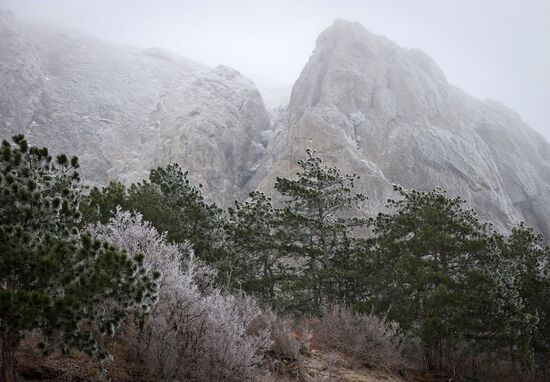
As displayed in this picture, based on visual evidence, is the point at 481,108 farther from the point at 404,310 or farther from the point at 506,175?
the point at 404,310

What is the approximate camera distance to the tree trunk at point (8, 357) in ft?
20.3

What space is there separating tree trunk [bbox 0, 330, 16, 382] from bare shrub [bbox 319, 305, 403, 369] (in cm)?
965

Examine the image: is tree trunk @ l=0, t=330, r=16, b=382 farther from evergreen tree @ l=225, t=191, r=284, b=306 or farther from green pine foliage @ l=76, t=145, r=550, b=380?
evergreen tree @ l=225, t=191, r=284, b=306

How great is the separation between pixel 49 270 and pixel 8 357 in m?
1.70

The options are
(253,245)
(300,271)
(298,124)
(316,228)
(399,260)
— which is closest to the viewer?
(399,260)

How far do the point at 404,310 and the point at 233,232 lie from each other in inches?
319

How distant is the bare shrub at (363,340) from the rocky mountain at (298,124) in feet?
102

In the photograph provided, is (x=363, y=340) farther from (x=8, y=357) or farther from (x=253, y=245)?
(x=8, y=357)

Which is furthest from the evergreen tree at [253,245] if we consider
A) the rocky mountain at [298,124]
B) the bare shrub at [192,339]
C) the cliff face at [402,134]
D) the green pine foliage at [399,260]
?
the cliff face at [402,134]

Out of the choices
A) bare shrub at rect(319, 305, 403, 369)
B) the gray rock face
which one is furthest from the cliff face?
bare shrub at rect(319, 305, 403, 369)

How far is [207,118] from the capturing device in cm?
6306

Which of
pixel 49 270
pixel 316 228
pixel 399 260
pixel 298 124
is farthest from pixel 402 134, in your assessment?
pixel 49 270

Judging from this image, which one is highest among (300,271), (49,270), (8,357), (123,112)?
(123,112)

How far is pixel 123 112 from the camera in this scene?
219 feet
